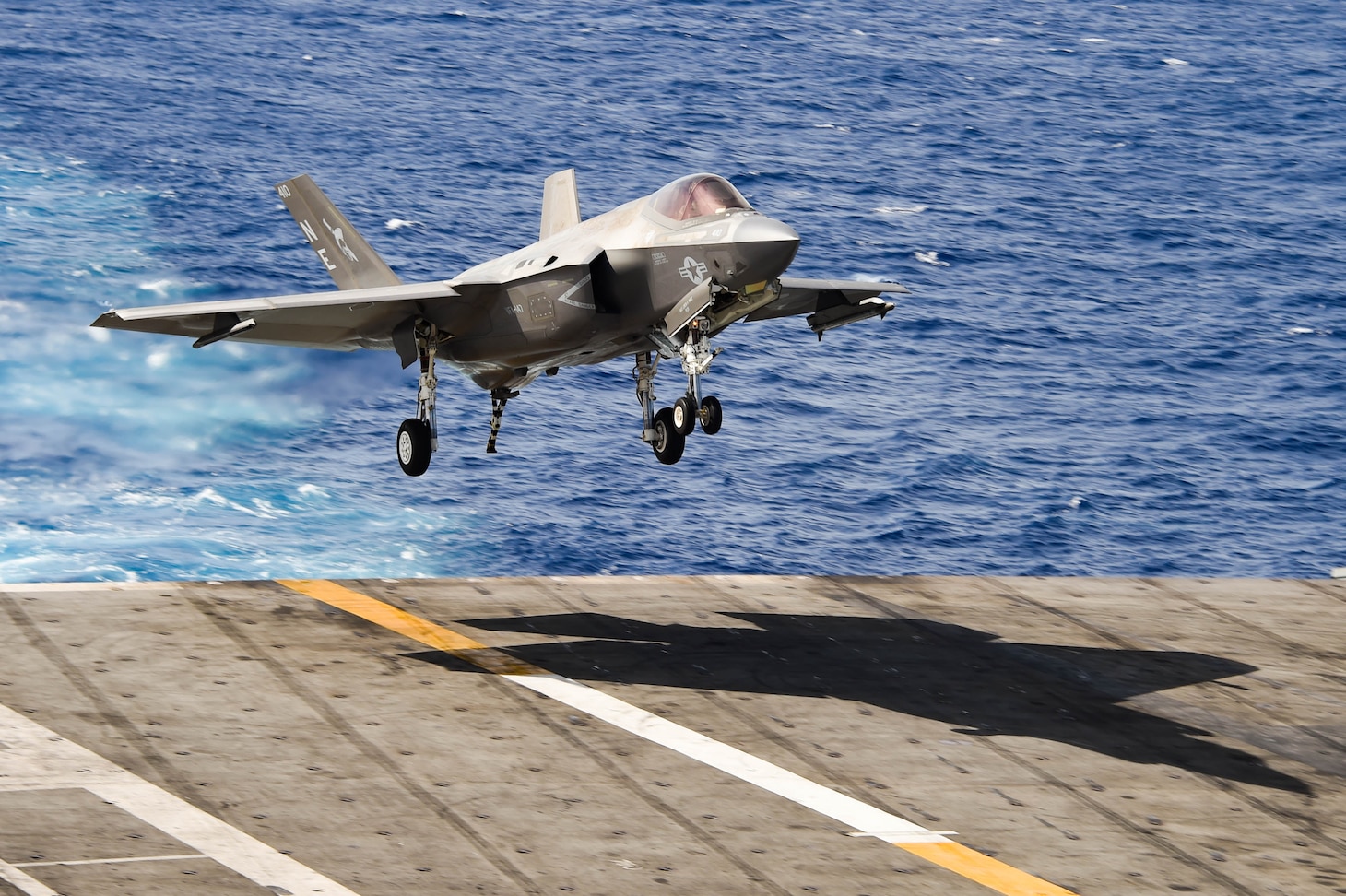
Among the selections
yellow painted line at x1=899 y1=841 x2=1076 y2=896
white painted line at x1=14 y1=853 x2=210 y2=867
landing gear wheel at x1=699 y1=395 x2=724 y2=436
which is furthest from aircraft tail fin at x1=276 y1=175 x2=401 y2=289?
yellow painted line at x1=899 y1=841 x2=1076 y2=896

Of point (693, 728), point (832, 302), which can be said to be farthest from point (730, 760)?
point (832, 302)

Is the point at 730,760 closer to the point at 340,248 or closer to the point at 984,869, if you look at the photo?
the point at 984,869

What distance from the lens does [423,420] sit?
31.0 metres

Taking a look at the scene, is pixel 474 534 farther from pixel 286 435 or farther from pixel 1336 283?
pixel 1336 283

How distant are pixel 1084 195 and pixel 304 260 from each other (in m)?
48.8

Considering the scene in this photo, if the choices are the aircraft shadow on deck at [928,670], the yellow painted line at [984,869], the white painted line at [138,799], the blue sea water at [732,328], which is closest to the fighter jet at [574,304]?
the aircraft shadow on deck at [928,670]

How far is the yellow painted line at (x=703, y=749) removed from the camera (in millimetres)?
21688

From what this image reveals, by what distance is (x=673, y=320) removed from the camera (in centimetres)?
2722

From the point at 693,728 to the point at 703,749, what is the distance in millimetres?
1010

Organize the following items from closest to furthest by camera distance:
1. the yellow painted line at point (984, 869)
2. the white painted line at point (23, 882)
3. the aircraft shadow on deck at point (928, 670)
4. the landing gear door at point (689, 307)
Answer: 1. the white painted line at point (23, 882)
2. the yellow painted line at point (984, 869)
3. the landing gear door at point (689, 307)
4. the aircraft shadow on deck at point (928, 670)

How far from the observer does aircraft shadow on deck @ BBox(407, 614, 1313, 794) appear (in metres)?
28.0

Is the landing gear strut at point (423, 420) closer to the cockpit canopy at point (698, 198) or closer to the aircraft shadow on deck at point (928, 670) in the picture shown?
the aircraft shadow on deck at point (928, 670)

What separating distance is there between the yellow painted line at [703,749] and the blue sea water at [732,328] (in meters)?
27.3

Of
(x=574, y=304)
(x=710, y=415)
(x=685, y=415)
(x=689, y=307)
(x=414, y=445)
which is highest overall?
(x=689, y=307)
